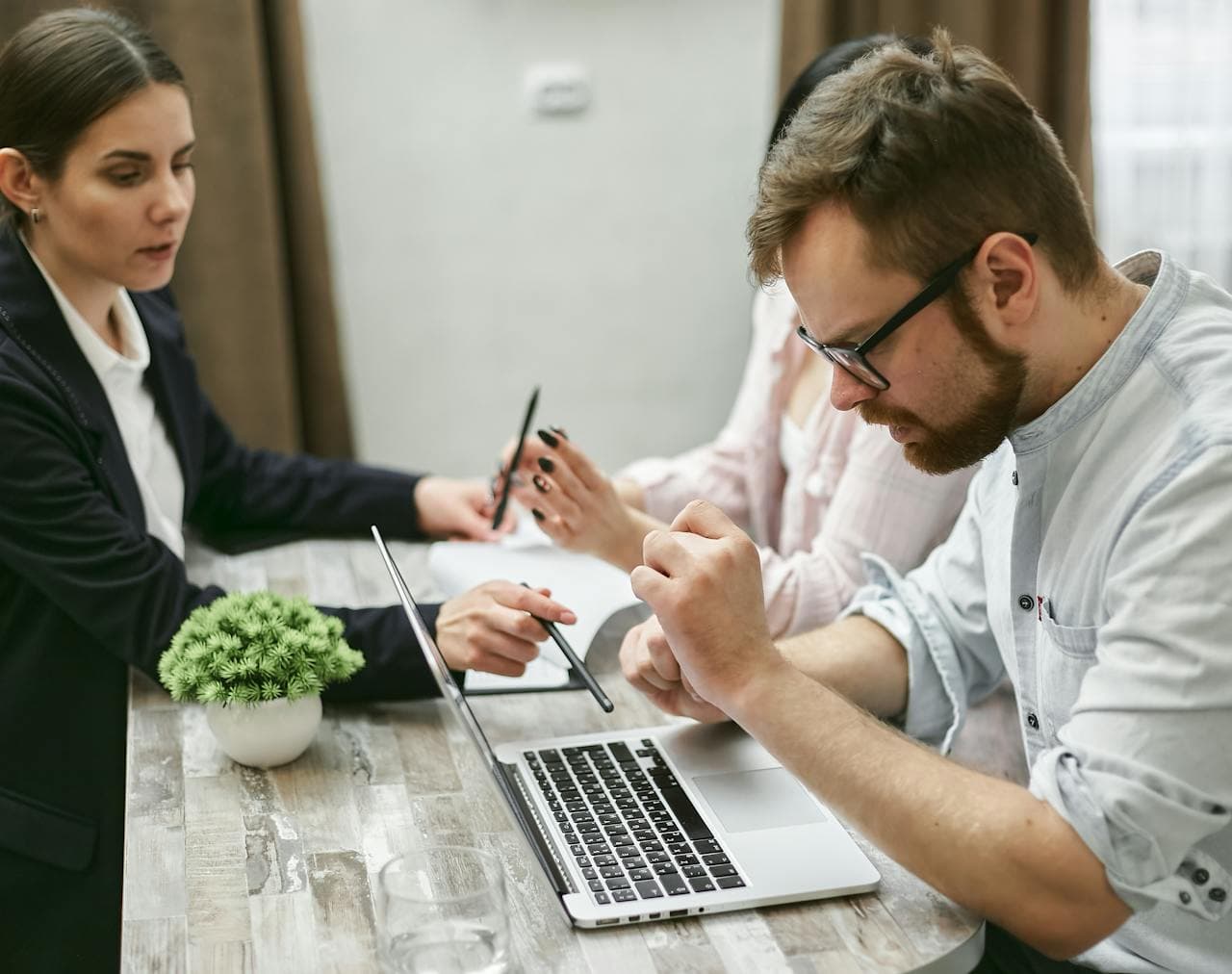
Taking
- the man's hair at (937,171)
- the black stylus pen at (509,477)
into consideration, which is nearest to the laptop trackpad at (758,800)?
the man's hair at (937,171)

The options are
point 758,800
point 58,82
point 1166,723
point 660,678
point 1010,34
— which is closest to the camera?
point 1166,723

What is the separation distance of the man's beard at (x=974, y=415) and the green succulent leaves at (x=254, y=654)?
1.81 feet

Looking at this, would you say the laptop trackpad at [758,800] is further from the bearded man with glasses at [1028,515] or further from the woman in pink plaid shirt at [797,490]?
the woman in pink plaid shirt at [797,490]

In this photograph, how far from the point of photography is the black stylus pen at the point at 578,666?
128cm

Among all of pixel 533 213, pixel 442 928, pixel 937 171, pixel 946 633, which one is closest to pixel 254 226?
pixel 533 213

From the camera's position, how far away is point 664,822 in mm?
1157

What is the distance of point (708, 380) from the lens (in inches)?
122

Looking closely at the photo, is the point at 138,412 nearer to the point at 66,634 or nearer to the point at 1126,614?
the point at 66,634

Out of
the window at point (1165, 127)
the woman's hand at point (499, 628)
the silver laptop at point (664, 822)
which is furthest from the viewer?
the window at point (1165, 127)

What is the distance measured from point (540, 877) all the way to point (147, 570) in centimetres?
61

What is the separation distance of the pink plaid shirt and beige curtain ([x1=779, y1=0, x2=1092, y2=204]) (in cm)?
78

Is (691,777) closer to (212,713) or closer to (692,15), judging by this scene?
(212,713)

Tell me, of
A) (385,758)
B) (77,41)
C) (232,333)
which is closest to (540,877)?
(385,758)

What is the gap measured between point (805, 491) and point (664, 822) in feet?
2.89
